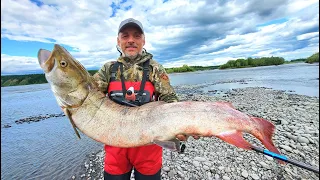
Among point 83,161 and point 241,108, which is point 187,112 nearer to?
point 83,161

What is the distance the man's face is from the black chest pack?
23cm

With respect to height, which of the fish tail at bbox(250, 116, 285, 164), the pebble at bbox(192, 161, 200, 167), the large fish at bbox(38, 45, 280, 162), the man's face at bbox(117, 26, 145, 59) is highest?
the man's face at bbox(117, 26, 145, 59)

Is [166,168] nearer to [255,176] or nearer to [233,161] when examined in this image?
[233,161]

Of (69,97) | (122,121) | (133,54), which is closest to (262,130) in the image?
(122,121)

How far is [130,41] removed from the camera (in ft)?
11.3

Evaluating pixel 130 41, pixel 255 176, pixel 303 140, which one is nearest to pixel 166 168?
pixel 255 176

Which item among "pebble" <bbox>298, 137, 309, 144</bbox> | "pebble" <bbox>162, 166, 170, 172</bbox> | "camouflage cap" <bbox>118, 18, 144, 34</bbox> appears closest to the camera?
"camouflage cap" <bbox>118, 18, 144, 34</bbox>

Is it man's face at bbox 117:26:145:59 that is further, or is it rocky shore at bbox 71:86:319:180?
rocky shore at bbox 71:86:319:180

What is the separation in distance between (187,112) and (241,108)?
38.7ft

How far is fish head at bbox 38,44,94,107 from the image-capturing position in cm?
265

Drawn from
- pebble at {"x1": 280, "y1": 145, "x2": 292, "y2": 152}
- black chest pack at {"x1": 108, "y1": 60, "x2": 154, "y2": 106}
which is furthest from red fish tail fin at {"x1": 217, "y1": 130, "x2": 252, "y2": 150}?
pebble at {"x1": 280, "y1": 145, "x2": 292, "y2": 152}

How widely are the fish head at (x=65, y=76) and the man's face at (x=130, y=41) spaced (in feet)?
2.73

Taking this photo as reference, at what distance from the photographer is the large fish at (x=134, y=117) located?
2629mm

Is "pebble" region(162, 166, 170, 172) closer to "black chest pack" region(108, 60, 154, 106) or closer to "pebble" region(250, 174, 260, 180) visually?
"pebble" region(250, 174, 260, 180)
